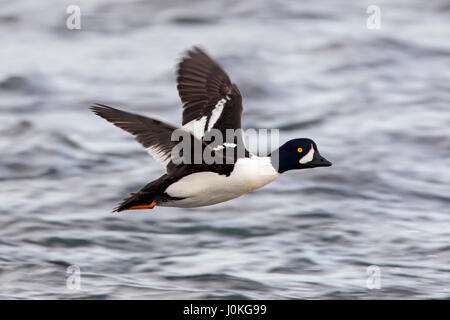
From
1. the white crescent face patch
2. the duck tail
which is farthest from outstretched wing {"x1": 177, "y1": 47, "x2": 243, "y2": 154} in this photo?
the duck tail

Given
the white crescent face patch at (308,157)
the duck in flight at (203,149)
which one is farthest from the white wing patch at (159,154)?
the white crescent face patch at (308,157)

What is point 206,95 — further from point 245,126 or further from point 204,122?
point 245,126

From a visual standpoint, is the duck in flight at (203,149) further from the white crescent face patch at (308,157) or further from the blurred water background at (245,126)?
the blurred water background at (245,126)

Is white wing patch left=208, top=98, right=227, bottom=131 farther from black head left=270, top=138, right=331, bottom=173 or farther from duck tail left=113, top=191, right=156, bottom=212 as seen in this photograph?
duck tail left=113, top=191, right=156, bottom=212

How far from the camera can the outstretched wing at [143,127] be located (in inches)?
237

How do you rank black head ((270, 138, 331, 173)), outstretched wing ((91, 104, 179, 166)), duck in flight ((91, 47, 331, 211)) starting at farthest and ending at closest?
black head ((270, 138, 331, 173)) → duck in flight ((91, 47, 331, 211)) → outstretched wing ((91, 104, 179, 166))

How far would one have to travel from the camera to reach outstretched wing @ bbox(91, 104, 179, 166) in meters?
6.02

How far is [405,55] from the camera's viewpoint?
18484mm

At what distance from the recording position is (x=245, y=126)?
15039mm

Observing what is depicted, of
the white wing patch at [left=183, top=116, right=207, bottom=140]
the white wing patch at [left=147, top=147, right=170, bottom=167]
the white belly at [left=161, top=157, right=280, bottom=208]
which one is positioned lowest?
the white belly at [left=161, top=157, right=280, bottom=208]

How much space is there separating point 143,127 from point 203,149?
68cm

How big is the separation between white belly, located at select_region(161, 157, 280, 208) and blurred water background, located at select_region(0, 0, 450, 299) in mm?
2255

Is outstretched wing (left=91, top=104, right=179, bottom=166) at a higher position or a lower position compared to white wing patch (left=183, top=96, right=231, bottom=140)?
lower
